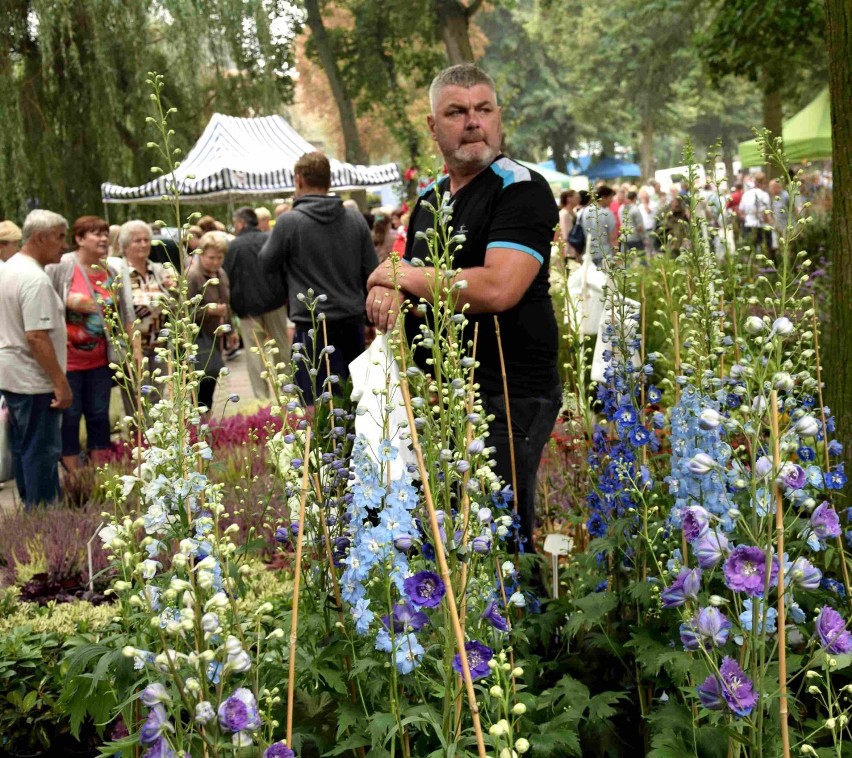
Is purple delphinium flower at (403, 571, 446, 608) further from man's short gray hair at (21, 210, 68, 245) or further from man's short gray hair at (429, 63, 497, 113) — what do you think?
man's short gray hair at (21, 210, 68, 245)

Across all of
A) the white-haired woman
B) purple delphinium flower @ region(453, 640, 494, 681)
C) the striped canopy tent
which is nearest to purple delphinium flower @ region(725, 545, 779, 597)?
purple delphinium flower @ region(453, 640, 494, 681)

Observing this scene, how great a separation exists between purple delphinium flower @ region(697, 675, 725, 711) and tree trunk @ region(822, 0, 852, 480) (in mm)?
2030

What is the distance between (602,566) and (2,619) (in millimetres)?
2701

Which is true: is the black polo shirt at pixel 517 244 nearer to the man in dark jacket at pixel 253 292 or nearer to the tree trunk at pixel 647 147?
the man in dark jacket at pixel 253 292

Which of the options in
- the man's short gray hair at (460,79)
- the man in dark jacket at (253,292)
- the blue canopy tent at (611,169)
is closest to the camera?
the man's short gray hair at (460,79)

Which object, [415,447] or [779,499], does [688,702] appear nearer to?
[779,499]

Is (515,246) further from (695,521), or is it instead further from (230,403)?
(230,403)

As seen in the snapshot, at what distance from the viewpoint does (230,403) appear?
40.6ft

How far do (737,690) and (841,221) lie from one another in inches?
93.7

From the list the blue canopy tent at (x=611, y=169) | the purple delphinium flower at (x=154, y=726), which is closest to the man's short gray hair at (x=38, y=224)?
the purple delphinium flower at (x=154, y=726)

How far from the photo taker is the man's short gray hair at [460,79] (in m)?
3.22

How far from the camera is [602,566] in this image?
329 cm

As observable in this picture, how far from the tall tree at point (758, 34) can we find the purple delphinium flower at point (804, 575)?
9.59 m

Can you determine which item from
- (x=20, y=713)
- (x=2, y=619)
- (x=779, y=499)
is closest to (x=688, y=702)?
(x=779, y=499)
